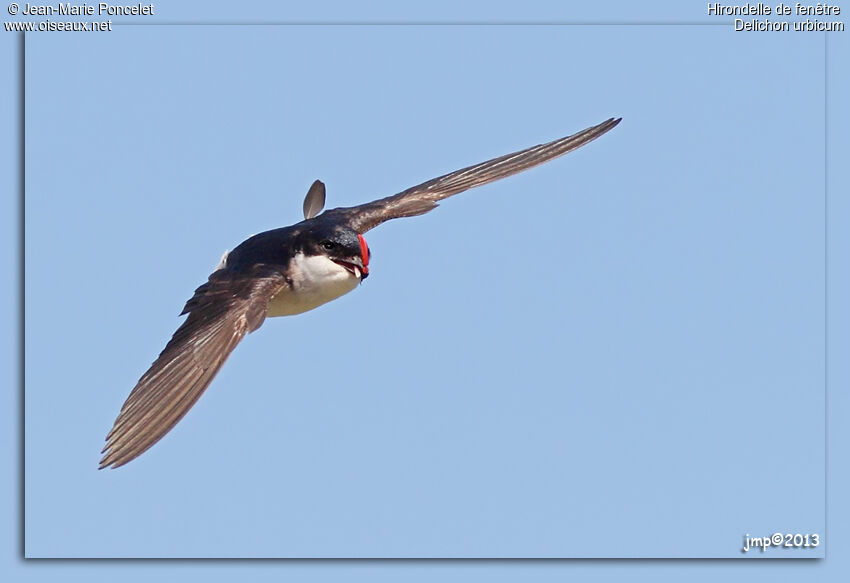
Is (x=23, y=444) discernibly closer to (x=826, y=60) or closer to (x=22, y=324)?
(x=22, y=324)

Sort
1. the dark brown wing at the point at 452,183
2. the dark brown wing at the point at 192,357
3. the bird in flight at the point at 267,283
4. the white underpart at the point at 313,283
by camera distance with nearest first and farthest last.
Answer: the dark brown wing at the point at 192,357, the bird in flight at the point at 267,283, the white underpart at the point at 313,283, the dark brown wing at the point at 452,183

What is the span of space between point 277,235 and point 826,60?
147 inches

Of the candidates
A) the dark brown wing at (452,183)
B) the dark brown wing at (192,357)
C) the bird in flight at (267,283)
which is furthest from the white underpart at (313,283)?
the dark brown wing at (452,183)

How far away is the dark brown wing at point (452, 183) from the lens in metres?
11.3

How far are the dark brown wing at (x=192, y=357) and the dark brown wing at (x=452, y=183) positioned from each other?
3.95 feet

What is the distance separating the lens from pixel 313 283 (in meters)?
10.4

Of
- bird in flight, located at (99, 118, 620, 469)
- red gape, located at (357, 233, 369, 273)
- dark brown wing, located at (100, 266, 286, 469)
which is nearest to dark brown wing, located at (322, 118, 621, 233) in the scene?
bird in flight, located at (99, 118, 620, 469)

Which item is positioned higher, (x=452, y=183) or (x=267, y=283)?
(x=452, y=183)

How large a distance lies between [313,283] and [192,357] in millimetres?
1448

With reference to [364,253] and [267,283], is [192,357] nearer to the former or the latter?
[267,283]

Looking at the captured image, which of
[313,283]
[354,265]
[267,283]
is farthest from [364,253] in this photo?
[267,283]

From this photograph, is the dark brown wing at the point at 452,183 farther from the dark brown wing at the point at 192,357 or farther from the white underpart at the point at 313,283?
the dark brown wing at the point at 192,357

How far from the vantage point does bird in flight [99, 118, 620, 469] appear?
8664mm

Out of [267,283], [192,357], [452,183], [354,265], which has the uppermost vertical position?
[452,183]
